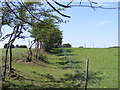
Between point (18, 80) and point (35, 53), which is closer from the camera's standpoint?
point (18, 80)

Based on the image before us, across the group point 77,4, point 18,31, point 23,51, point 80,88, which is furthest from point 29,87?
point 23,51

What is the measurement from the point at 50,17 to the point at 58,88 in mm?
1156

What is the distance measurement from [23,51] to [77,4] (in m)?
A: 5.29

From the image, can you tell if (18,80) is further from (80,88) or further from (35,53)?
(35,53)

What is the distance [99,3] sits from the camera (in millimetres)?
458

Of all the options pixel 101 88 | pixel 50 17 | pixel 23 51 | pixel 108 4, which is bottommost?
pixel 101 88

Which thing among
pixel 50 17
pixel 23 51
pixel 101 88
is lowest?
pixel 101 88

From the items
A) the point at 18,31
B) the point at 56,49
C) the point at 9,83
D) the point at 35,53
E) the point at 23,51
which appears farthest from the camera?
the point at 56,49

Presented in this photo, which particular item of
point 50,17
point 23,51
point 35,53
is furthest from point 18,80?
point 35,53

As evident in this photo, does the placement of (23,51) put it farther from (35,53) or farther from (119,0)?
(119,0)

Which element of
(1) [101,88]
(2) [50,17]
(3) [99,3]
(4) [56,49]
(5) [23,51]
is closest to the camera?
(3) [99,3]

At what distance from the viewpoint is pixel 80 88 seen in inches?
93.2

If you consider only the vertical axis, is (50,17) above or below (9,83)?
above

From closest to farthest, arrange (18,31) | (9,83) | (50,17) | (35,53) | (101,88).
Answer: (9,83) → (101,88) → (50,17) → (18,31) → (35,53)
